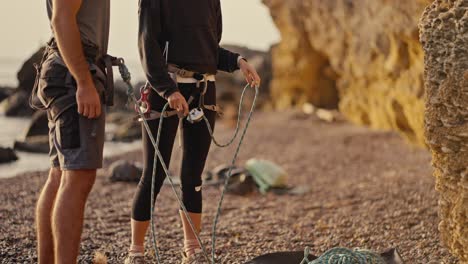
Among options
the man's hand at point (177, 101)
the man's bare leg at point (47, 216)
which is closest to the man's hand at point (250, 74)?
the man's hand at point (177, 101)

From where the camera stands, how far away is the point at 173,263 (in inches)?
167

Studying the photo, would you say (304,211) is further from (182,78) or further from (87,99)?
(87,99)

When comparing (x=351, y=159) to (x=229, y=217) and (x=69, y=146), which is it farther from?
(x=69, y=146)

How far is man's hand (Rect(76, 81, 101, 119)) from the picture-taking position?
10.2 ft

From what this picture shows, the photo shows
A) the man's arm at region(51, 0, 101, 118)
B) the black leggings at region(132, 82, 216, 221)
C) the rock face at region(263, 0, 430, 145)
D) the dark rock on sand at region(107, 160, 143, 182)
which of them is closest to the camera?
the man's arm at region(51, 0, 101, 118)

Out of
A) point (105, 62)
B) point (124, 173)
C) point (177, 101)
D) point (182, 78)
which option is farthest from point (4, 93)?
point (177, 101)

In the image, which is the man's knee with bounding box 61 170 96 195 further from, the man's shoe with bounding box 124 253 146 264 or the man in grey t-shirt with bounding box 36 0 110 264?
the man's shoe with bounding box 124 253 146 264

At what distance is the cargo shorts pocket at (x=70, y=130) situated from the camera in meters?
3.16

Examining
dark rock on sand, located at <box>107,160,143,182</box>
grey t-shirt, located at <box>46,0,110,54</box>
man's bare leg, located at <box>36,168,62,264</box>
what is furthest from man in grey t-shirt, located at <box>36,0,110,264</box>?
dark rock on sand, located at <box>107,160,143,182</box>

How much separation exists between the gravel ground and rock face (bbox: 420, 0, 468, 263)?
16.8 inches

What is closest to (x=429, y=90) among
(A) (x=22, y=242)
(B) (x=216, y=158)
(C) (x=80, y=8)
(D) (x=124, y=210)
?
(C) (x=80, y=8)

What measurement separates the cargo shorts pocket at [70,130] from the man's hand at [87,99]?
0.21ft

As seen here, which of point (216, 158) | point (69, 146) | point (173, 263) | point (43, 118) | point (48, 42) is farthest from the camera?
point (43, 118)

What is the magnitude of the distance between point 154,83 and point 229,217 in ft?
9.46
